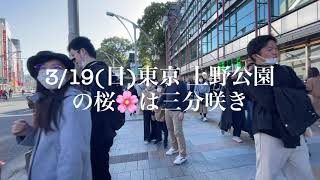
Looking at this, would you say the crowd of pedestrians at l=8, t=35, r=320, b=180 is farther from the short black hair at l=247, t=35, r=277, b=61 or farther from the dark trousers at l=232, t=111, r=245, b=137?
the dark trousers at l=232, t=111, r=245, b=137

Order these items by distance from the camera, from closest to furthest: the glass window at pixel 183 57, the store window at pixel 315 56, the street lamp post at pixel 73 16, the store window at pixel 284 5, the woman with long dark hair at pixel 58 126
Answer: the woman with long dark hair at pixel 58 126 < the street lamp post at pixel 73 16 < the store window at pixel 315 56 < the store window at pixel 284 5 < the glass window at pixel 183 57

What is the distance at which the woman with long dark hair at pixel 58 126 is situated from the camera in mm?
2098

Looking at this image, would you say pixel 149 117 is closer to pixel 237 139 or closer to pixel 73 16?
pixel 237 139

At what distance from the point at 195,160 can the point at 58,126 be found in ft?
15.6

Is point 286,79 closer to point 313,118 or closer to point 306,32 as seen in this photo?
point 313,118

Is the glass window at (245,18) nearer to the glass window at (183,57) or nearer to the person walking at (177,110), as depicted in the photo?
the person walking at (177,110)

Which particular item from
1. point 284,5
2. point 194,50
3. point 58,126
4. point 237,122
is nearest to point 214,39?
point 194,50

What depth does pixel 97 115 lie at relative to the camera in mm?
3400

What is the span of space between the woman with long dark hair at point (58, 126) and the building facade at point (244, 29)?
120 inches

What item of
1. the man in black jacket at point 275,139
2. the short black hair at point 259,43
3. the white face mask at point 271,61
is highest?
the short black hair at point 259,43

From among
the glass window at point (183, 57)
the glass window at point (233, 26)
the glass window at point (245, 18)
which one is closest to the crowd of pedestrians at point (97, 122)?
the glass window at point (245, 18)

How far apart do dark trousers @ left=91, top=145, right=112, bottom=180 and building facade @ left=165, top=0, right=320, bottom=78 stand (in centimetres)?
240

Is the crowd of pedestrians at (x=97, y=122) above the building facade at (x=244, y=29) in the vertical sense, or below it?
below

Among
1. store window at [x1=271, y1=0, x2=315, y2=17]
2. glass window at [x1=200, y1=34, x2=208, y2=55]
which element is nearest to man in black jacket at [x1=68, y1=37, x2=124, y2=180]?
store window at [x1=271, y1=0, x2=315, y2=17]
